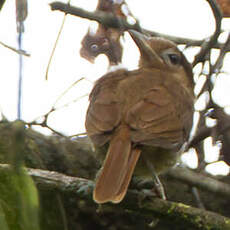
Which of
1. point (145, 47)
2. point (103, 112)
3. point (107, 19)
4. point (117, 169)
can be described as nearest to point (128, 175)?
point (117, 169)

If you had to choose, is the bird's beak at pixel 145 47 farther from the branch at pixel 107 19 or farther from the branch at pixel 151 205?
the branch at pixel 151 205

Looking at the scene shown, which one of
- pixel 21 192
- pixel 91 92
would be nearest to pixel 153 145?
pixel 91 92

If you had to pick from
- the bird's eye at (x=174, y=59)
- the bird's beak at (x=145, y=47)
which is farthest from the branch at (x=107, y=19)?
the bird's eye at (x=174, y=59)

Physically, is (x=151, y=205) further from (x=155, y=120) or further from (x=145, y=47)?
(x=145, y=47)

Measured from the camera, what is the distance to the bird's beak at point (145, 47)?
3852 millimetres

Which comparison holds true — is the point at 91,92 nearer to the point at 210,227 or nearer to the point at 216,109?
the point at 216,109

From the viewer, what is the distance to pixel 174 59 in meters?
4.50

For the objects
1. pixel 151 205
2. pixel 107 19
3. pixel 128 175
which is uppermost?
pixel 107 19

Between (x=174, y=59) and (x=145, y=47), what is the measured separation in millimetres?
404

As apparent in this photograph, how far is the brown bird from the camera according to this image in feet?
9.71

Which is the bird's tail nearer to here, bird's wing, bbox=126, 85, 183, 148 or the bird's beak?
bird's wing, bbox=126, 85, 183, 148

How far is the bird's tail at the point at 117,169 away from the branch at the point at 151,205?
0.17 m

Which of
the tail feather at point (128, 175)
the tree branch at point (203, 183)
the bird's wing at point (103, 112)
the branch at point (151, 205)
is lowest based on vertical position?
the tree branch at point (203, 183)

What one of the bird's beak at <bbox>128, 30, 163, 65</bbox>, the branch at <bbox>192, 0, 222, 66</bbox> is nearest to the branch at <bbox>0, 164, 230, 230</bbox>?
the branch at <bbox>192, 0, 222, 66</bbox>
